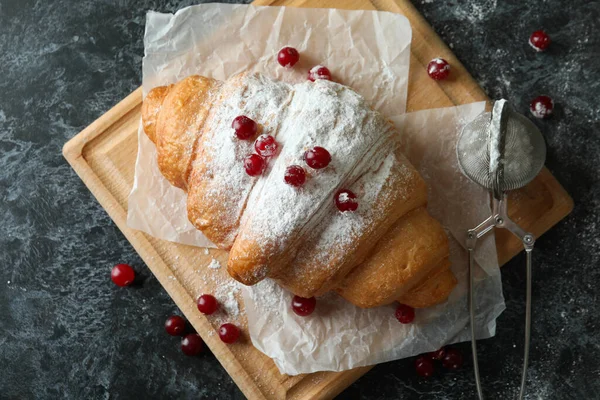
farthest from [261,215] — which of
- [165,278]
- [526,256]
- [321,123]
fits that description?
[526,256]

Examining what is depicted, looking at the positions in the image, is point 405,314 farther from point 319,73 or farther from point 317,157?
point 319,73

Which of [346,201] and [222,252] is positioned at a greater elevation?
[346,201]

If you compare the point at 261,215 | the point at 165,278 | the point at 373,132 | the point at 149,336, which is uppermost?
the point at 373,132

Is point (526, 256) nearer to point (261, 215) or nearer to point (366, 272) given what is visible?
point (366, 272)

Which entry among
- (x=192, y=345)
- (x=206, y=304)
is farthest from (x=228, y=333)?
(x=192, y=345)

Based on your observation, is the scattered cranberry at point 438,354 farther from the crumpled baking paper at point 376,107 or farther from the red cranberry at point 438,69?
the red cranberry at point 438,69

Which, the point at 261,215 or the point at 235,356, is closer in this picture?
the point at 261,215

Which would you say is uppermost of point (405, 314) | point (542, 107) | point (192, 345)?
point (542, 107)
